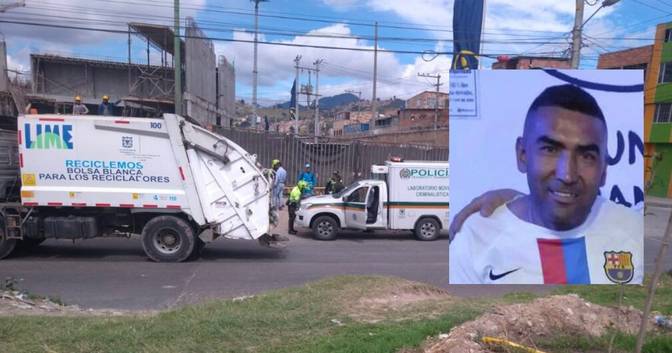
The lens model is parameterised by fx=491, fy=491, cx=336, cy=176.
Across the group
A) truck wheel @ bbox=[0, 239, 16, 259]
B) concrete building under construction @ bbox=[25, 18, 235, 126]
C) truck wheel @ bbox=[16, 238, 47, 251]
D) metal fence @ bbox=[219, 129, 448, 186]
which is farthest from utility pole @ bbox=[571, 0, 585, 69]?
concrete building under construction @ bbox=[25, 18, 235, 126]

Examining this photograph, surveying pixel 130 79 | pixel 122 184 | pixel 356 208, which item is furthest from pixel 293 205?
pixel 130 79

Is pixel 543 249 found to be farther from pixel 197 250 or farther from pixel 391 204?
pixel 391 204

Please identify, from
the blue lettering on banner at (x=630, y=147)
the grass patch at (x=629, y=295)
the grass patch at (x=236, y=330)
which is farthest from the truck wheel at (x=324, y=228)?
the blue lettering on banner at (x=630, y=147)

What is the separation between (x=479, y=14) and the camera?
43.2ft

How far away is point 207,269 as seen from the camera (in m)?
9.28

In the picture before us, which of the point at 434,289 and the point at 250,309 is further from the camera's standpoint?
the point at 434,289

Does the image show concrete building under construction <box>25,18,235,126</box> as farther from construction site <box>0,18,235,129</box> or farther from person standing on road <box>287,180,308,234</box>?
person standing on road <box>287,180,308,234</box>

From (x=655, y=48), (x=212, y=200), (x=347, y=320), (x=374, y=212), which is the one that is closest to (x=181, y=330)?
(x=347, y=320)

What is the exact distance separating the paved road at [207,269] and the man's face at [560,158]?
4.64 metres

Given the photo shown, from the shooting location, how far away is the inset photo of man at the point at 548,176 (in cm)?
345

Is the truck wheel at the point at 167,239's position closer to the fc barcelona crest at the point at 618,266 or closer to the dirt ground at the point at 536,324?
the dirt ground at the point at 536,324

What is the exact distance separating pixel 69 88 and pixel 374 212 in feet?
75.4

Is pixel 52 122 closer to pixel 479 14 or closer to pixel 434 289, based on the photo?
pixel 434 289

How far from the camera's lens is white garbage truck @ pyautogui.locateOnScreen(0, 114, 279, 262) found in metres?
9.57
